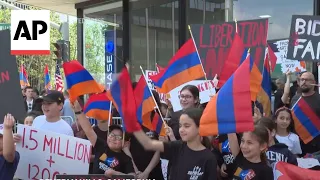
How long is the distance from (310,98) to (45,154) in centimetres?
332

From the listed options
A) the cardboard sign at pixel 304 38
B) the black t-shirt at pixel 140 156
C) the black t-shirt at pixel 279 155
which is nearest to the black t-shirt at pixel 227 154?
the black t-shirt at pixel 279 155

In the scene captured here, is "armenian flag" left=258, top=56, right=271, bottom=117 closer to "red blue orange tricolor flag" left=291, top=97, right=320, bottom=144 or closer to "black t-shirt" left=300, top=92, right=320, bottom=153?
"red blue orange tricolor flag" left=291, top=97, right=320, bottom=144

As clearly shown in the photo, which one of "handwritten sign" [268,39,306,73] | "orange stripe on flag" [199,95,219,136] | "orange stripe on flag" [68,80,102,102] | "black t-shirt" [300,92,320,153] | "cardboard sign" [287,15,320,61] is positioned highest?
"cardboard sign" [287,15,320,61]

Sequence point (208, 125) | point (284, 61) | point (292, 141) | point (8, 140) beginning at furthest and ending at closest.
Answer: point (284, 61) < point (292, 141) < point (8, 140) < point (208, 125)

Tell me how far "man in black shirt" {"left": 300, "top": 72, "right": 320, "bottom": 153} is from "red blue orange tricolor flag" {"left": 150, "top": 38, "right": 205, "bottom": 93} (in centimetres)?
143

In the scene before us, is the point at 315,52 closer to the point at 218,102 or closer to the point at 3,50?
the point at 218,102

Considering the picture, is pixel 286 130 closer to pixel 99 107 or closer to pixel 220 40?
pixel 220 40

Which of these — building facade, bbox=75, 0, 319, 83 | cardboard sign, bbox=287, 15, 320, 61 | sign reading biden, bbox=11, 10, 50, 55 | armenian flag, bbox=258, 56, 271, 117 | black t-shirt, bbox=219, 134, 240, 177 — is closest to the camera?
black t-shirt, bbox=219, 134, 240, 177

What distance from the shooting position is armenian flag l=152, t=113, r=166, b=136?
5953mm

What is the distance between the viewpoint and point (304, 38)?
669 cm

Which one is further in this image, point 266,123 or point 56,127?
point 56,127

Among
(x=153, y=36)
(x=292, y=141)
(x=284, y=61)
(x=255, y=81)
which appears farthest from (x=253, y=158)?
(x=153, y=36)

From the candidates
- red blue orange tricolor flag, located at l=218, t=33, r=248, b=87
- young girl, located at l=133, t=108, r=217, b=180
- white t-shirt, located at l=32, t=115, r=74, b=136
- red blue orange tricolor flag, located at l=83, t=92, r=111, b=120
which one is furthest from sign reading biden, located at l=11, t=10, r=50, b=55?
young girl, located at l=133, t=108, r=217, b=180

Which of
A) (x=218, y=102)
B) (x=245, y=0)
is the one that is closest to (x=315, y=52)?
(x=218, y=102)
